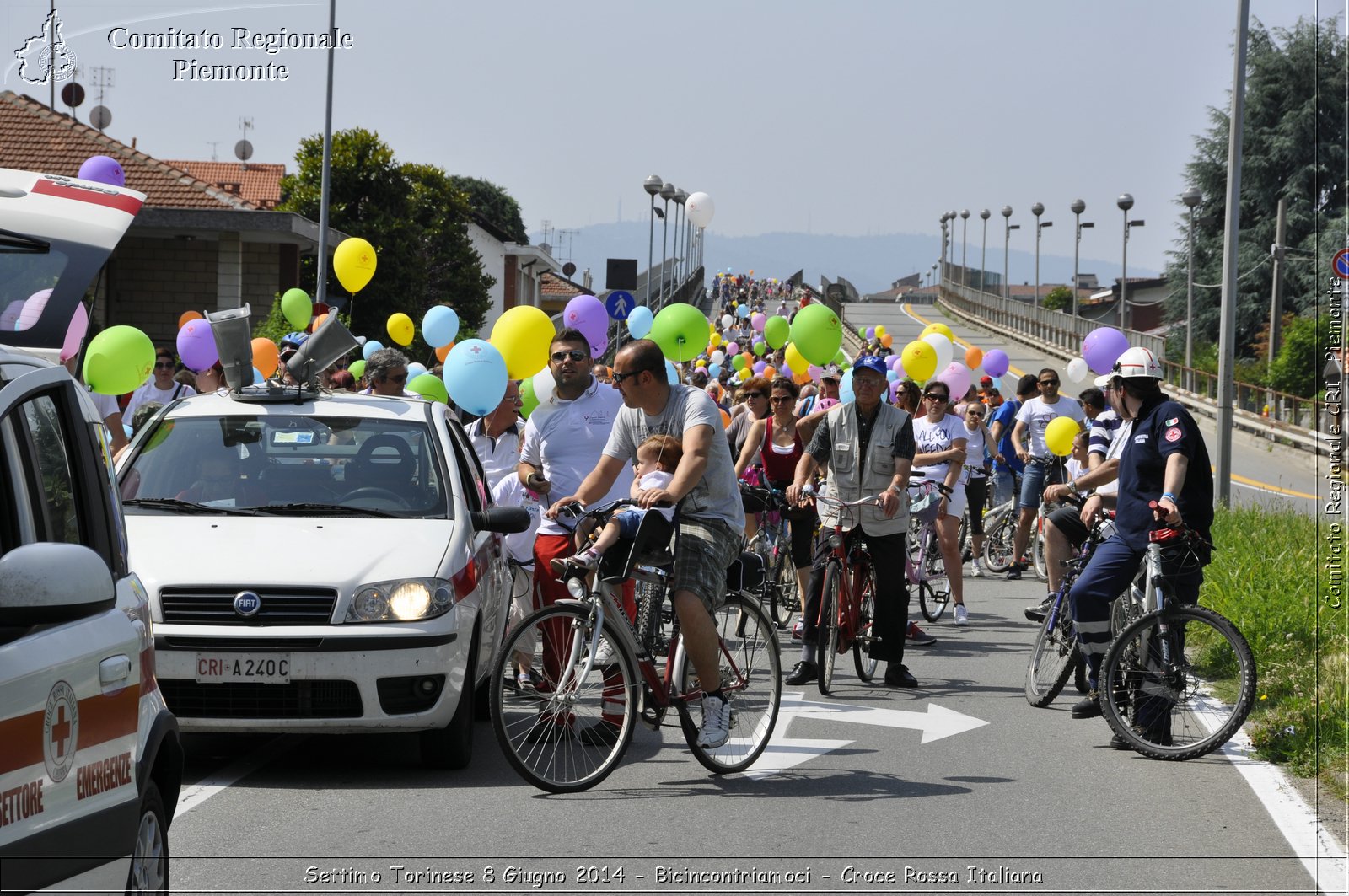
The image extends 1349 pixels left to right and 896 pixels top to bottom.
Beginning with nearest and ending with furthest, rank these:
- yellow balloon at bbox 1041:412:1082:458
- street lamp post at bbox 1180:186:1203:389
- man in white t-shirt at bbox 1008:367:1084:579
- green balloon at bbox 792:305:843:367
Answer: yellow balloon at bbox 1041:412:1082:458, green balloon at bbox 792:305:843:367, man in white t-shirt at bbox 1008:367:1084:579, street lamp post at bbox 1180:186:1203:389

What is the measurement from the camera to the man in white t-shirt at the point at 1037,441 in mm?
16500

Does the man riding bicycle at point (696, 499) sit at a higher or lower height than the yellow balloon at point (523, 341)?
lower

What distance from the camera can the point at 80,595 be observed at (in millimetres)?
3361

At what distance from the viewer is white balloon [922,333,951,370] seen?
830 inches

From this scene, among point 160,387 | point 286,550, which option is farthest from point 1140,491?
point 160,387

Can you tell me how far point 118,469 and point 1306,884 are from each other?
5657 millimetres

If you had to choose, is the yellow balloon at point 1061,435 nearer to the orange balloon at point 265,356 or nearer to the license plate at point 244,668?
the orange balloon at point 265,356

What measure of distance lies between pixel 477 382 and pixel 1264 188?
57.7m

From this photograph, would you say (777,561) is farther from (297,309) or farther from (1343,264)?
(297,309)

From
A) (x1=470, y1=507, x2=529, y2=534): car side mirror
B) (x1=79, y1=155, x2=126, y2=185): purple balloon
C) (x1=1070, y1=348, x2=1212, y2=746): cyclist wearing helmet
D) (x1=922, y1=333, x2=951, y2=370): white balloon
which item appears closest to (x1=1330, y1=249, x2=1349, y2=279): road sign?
(x1=1070, y1=348, x2=1212, y2=746): cyclist wearing helmet

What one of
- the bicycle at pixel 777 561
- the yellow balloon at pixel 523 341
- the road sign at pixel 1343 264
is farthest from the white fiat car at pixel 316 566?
the road sign at pixel 1343 264

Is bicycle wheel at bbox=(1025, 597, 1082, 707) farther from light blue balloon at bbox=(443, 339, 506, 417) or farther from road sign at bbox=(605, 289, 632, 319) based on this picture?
road sign at bbox=(605, 289, 632, 319)

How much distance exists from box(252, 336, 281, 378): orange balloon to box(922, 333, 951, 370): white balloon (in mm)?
7997

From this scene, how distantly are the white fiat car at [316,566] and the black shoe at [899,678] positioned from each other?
2922 millimetres
